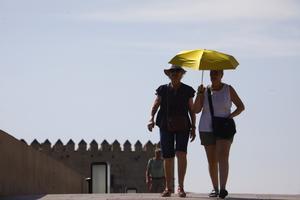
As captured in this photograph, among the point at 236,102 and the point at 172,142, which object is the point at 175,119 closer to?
the point at 172,142

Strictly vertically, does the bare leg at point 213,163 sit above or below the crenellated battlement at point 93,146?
below

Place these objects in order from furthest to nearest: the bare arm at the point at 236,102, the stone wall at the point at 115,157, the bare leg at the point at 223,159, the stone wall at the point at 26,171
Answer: the stone wall at the point at 115,157, the stone wall at the point at 26,171, the bare arm at the point at 236,102, the bare leg at the point at 223,159

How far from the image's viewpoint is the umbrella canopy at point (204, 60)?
14586mm

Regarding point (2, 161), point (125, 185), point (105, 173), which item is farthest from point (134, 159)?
point (2, 161)

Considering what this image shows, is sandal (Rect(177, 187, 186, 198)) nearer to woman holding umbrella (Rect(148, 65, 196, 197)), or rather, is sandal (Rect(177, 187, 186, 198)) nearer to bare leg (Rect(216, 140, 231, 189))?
woman holding umbrella (Rect(148, 65, 196, 197))

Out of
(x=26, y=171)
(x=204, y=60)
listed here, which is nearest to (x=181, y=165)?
(x=204, y=60)

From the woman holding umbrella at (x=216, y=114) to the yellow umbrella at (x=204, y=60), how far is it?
9 centimetres

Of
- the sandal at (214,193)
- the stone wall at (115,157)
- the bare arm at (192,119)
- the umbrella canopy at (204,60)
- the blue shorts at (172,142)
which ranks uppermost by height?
the stone wall at (115,157)

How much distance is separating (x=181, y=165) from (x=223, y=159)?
538 millimetres

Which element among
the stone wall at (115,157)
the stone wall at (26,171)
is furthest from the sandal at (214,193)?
the stone wall at (115,157)

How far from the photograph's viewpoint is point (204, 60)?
14648mm

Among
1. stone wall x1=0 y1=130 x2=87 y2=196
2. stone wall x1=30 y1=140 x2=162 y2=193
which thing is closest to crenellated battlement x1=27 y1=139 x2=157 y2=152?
stone wall x1=30 y1=140 x2=162 y2=193

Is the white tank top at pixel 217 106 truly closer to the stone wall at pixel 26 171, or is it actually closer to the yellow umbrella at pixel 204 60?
the yellow umbrella at pixel 204 60

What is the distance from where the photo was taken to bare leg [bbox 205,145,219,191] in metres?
14.6
